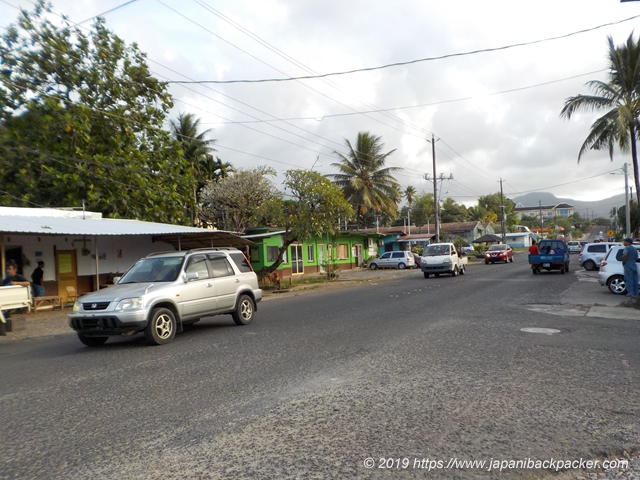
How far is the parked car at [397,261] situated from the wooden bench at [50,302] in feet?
94.6

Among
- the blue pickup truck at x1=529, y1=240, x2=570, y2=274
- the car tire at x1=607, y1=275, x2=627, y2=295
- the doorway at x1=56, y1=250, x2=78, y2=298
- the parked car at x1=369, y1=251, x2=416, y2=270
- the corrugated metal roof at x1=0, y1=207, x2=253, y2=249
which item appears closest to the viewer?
the corrugated metal roof at x1=0, y1=207, x2=253, y2=249

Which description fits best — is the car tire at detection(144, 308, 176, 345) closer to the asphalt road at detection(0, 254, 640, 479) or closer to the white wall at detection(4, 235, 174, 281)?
the asphalt road at detection(0, 254, 640, 479)

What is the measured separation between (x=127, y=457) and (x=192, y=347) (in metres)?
5.16

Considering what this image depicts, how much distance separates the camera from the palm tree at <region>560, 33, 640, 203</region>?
26.1 metres

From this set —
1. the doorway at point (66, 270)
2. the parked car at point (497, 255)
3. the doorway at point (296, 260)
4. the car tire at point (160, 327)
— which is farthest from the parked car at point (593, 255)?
the car tire at point (160, 327)

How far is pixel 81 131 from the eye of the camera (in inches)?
909

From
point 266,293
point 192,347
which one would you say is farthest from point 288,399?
point 266,293

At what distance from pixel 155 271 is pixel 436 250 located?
21566mm

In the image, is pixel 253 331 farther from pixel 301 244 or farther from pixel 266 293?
pixel 301 244

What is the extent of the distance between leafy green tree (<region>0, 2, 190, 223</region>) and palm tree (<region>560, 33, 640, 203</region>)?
21.7m

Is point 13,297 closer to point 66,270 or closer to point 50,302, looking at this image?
point 50,302

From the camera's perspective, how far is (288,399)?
19.0ft

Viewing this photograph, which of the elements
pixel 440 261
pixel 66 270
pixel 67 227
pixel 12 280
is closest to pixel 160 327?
pixel 12 280

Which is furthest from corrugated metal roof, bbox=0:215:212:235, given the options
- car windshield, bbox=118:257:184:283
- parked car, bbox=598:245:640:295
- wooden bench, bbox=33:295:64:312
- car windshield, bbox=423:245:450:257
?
parked car, bbox=598:245:640:295
